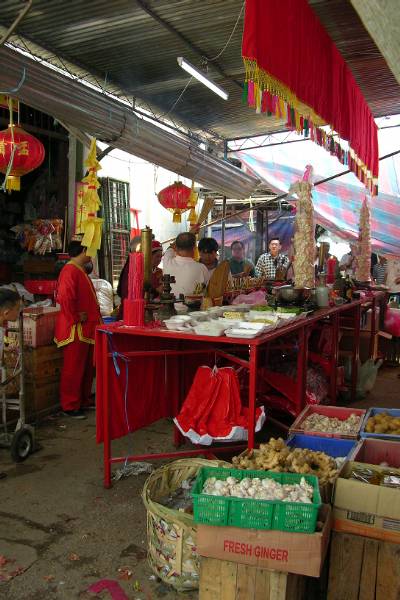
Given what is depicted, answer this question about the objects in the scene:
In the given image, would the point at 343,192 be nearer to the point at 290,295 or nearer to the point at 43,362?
the point at 290,295

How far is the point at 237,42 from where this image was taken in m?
6.58

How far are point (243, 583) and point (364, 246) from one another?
21.3 ft

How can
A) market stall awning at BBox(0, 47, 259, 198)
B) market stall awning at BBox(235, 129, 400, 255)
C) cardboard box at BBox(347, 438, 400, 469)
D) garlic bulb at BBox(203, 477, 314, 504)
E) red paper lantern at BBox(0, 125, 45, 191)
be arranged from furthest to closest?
market stall awning at BBox(235, 129, 400, 255), red paper lantern at BBox(0, 125, 45, 191), market stall awning at BBox(0, 47, 259, 198), cardboard box at BBox(347, 438, 400, 469), garlic bulb at BBox(203, 477, 314, 504)

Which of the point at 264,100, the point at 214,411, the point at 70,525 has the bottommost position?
the point at 70,525

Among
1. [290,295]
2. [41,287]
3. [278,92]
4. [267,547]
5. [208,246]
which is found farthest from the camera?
[41,287]

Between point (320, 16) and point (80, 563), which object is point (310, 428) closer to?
point (80, 563)

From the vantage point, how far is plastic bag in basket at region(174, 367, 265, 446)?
10.9 feet

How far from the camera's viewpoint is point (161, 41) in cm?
639

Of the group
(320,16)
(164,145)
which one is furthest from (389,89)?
(164,145)

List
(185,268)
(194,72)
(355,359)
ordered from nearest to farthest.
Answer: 1. (185,268)
2. (355,359)
3. (194,72)

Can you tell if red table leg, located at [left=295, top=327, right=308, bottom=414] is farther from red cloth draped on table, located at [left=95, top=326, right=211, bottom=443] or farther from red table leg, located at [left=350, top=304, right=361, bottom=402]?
red table leg, located at [left=350, top=304, right=361, bottom=402]

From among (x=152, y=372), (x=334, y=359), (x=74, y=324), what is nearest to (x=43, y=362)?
(x=74, y=324)

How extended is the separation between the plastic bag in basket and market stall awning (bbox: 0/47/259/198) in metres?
3.37

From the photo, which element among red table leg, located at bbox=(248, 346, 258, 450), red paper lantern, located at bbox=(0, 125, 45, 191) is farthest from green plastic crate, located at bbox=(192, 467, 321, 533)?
red paper lantern, located at bbox=(0, 125, 45, 191)
